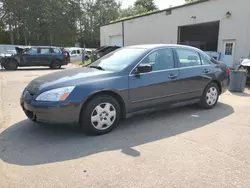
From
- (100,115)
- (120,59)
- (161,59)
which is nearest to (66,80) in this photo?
(100,115)

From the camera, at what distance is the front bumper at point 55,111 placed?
3.48 m

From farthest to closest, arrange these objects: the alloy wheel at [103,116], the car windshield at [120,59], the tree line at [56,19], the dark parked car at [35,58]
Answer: the tree line at [56,19]
the dark parked car at [35,58]
the car windshield at [120,59]
the alloy wheel at [103,116]

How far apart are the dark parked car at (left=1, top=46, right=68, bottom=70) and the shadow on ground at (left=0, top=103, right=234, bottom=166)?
12268mm

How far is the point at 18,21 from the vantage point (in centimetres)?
3988

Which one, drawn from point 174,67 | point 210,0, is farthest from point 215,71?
point 210,0

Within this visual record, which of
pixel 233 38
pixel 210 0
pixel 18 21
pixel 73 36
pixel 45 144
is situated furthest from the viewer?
pixel 73 36

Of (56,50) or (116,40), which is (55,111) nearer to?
(56,50)

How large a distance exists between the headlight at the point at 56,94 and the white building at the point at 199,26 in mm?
11838

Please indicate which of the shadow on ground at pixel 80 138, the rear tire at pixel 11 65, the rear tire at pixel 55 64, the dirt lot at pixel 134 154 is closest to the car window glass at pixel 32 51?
the rear tire at pixel 11 65

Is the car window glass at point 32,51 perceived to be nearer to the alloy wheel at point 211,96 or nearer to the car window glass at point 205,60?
the car window glass at point 205,60

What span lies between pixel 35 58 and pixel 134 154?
14414 mm

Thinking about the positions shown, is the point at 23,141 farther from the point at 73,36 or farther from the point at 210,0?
the point at 73,36

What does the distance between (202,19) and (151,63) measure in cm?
1214

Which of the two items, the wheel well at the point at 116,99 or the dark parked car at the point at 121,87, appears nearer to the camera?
the dark parked car at the point at 121,87
